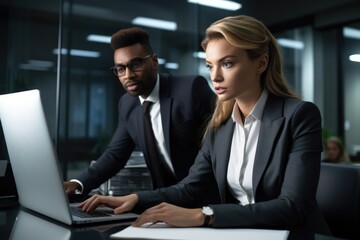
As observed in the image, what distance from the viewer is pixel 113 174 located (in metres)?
1.92

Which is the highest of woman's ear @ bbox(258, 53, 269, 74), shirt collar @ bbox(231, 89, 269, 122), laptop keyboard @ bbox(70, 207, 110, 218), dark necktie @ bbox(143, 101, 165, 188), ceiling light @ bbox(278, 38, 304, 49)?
ceiling light @ bbox(278, 38, 304, 49)

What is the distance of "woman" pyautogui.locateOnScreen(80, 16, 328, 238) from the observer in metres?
1.08

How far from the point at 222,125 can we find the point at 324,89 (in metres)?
5.01

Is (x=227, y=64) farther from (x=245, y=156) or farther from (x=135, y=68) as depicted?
(x=135, y=68)

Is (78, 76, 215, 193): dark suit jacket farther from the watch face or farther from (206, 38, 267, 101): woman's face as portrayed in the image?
the watch face

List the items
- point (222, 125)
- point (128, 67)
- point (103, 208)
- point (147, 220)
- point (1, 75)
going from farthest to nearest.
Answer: point (1, 75)
point (128, 67)
point (222, 125)
point (103, 208)
point (147, 220)

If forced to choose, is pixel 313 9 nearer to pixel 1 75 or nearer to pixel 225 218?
pixel 1 75

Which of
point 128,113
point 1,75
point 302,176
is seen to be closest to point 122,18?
point 1,75

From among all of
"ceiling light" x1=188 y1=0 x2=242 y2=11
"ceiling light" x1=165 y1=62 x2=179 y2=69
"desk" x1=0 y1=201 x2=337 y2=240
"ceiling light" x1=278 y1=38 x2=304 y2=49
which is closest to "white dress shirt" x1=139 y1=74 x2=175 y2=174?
"desk" x1=0 y1=201 x2=337 y2=240

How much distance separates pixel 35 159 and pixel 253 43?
77cm

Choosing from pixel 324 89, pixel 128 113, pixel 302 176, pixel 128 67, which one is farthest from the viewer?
pixel 324 89

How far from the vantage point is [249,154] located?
55.6 inches

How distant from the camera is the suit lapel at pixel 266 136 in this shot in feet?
4.29

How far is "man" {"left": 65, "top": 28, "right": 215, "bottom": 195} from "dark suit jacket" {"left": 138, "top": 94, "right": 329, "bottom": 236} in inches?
16.4
